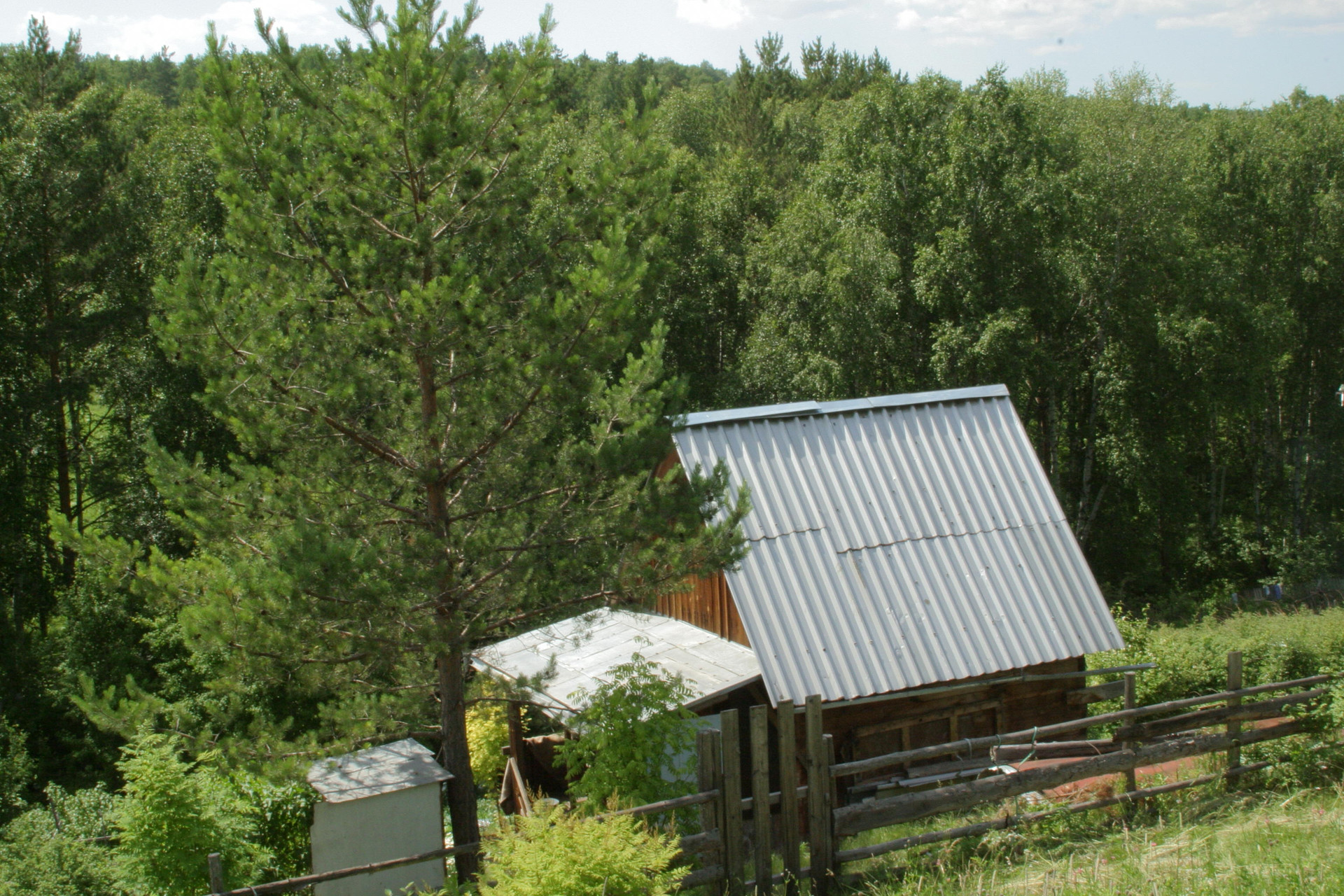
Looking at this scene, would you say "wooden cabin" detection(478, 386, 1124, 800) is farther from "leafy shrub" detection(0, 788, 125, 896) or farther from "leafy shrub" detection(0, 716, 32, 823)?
"leafy shrub" detection(0, 716, 32, 823)

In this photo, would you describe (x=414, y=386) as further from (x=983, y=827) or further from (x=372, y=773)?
(x=983, y=827)

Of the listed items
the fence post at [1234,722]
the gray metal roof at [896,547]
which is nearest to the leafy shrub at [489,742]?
the gray metal roof at [896,547]

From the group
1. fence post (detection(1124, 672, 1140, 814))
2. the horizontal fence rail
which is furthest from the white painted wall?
fence post (detection(1124, 672, 1140, 814))

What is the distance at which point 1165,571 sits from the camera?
1072 inches

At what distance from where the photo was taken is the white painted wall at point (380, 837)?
759 cm

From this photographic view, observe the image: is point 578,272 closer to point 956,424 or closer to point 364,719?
point 364,719

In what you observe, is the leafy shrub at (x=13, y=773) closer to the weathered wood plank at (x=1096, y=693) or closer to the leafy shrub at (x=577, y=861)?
the leafy shrub at (x=577, y=861)

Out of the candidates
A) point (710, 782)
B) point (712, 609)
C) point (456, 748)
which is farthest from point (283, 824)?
point (710, 782)

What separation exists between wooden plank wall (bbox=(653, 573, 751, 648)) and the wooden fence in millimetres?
1514

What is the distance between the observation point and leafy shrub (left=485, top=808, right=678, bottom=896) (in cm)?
498

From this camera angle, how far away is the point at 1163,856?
625 cm

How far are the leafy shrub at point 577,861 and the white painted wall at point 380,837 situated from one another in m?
2.66

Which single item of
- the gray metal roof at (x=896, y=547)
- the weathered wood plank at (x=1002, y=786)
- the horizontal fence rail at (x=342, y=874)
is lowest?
the weathered wood plank at (x=1002, y=786)

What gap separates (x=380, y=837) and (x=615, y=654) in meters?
3.60
